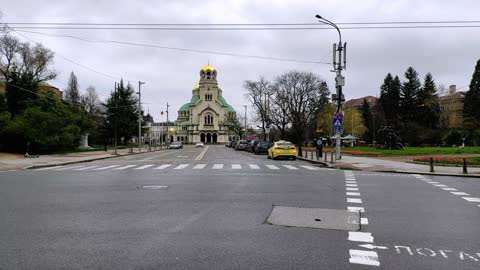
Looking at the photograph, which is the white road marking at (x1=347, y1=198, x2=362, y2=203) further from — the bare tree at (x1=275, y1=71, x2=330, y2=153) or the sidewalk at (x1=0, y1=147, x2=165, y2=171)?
the bare tree at (x1=275, y1=71, x2=330, y2=153)

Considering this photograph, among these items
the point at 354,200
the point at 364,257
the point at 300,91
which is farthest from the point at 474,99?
the point at 364,257

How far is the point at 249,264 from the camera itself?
5.32 m

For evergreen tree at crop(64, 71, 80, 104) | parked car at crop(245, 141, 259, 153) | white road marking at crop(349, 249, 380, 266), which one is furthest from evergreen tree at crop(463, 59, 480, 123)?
evergreen tree at crop(64, 71, 80, 104)

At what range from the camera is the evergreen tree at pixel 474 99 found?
7175 cm

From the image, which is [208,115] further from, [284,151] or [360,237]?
[360,237]

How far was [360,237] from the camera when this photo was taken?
6805mm

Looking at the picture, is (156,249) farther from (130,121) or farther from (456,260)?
(130,121)

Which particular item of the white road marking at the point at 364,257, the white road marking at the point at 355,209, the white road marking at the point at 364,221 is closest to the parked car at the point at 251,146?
the white road marking at the point at 355,209

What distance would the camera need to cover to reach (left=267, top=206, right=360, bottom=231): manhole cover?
768cm

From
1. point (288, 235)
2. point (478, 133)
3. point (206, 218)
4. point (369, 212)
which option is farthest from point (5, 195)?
point (478, 133)

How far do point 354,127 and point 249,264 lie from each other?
10586 cm

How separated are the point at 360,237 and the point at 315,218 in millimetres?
1581

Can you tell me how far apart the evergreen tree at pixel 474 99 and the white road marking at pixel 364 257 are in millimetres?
71922

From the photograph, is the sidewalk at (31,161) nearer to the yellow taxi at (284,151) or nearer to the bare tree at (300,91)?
the yellow taxi at (284,151)
